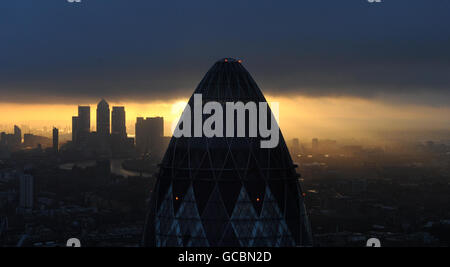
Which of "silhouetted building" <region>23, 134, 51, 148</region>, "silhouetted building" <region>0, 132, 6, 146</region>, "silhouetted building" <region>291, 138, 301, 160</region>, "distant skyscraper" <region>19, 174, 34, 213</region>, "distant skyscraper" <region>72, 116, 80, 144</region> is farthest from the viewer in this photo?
"silhouetted building" <region>0, 132, 6, 146</region>

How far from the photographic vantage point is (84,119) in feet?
515

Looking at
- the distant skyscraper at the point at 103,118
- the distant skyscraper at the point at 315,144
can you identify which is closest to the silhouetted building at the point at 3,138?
the distant skyscraper at the point at 103,118

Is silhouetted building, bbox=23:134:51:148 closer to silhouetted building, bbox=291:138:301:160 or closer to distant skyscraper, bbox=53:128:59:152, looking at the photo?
distant skyscraper, bbox=53:128:59:152

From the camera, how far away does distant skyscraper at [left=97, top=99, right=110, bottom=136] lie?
149600mm

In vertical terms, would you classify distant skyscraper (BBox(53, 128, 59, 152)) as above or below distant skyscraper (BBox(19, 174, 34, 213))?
above

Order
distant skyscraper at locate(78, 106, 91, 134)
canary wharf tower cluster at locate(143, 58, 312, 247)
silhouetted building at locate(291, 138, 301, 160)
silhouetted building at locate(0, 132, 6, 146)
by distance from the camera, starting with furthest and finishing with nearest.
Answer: silhouetted building at locate(0, 132, 6, 146)
distant skyscraper at locate(78, 106, 91, 134)
silhouetted building at locate(291, 138, 301, 160)
canary wharf tower cluster at locate(143, 58, 312, 247)

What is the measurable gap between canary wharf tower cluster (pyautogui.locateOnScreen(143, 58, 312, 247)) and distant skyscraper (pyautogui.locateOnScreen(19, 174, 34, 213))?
10475 cm

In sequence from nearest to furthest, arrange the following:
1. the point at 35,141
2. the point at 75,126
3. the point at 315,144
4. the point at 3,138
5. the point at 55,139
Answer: the point at 315,144 → the point at 75,126 → the point at 55,139 → the point at 3,138 → the point at 35,141

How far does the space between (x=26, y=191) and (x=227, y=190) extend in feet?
392

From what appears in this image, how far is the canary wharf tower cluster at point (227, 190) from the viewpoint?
30.5 metres

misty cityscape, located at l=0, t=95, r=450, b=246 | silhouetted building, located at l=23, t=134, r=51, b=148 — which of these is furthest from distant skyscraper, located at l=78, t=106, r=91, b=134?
silhouetted building, located at l=23, t=134, r=51, b=148

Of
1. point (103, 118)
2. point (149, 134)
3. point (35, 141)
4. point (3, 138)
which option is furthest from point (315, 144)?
point (3, 138)

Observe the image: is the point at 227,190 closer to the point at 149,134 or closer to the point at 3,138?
the point at 149,134
